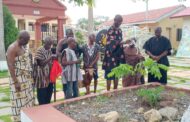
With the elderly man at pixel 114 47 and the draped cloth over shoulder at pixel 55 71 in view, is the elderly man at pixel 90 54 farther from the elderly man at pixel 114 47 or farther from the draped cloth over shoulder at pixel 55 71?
the draped cloth over shoulder at pixel 55 71

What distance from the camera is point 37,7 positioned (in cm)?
1451

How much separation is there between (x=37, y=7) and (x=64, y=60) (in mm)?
10385

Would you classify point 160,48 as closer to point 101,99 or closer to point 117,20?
point 117,20

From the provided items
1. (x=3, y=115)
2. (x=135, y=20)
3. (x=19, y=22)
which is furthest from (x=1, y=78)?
(x=135, y=20)

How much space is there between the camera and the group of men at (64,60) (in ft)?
13.1

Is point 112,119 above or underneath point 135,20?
underneath

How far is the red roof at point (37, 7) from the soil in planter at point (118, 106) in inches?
419

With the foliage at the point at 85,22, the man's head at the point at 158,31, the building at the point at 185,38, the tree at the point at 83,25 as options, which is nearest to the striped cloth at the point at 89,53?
the man's head at the point at 158,31

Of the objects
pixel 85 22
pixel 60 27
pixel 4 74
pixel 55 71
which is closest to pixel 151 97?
pixel 55 71

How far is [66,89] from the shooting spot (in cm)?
494

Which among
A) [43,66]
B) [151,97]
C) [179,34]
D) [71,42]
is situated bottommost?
[151,97]

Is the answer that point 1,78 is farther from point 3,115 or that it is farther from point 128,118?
point 128,118

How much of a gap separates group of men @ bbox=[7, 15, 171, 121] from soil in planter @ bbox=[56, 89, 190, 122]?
28.1 inches

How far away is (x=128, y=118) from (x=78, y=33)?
1294 centimetres
